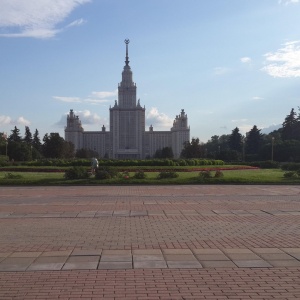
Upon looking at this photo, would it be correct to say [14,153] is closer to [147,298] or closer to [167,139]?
[147,298]

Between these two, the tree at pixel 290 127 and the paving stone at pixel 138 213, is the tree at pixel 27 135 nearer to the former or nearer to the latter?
the tree at pixel 290 127

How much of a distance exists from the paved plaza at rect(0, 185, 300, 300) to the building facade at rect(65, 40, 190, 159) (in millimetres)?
137869

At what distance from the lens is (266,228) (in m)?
9.34

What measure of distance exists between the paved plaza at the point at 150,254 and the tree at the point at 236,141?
102 meters

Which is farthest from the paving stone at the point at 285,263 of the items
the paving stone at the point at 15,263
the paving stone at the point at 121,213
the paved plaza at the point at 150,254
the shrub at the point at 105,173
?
the shrub at the point at 105,173

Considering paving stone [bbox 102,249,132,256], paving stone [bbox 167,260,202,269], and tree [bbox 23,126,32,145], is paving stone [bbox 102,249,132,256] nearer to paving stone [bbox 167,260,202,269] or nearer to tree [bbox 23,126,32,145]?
paving stone [bbox 167,260,202,269]

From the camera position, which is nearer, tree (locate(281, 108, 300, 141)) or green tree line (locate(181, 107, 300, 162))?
green tree line (locate(181, 107, 300, 162))

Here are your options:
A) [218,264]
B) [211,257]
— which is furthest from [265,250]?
[218,264]

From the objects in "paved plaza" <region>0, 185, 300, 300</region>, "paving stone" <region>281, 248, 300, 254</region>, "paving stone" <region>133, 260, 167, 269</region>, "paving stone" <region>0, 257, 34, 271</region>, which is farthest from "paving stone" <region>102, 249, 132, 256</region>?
"paving stone" <region>281, 248, 300, 254</region>

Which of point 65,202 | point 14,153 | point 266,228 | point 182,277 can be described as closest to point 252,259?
point 182,277

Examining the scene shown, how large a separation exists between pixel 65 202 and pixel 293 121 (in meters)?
101

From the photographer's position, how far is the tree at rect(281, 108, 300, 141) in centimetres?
10350

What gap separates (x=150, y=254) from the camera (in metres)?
A: 6.81

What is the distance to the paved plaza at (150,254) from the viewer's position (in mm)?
5090
